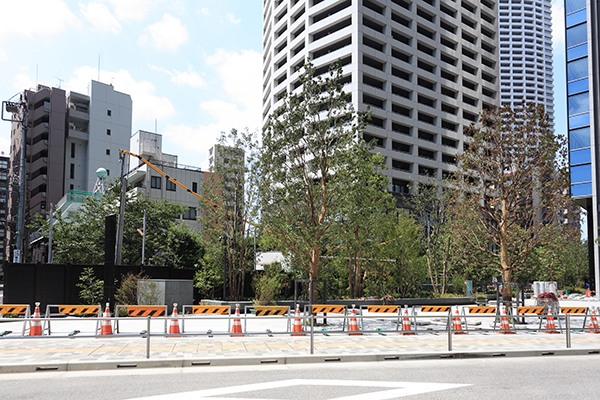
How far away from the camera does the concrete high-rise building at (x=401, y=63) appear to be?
231 feet

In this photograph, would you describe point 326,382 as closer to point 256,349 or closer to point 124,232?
point 256,349

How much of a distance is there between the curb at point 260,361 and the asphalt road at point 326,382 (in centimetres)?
35

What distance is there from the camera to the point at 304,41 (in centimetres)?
7469

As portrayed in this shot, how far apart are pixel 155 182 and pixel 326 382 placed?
61141 mm

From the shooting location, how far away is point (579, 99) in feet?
186

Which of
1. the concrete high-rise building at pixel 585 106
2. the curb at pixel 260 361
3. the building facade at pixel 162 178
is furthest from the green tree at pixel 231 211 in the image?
the concrete high-rise building at pixel 585 106

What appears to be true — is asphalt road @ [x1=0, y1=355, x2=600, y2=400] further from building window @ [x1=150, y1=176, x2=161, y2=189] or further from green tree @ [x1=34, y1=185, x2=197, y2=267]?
building window @ [x1=150, y1=176, x2=161, y2=189]

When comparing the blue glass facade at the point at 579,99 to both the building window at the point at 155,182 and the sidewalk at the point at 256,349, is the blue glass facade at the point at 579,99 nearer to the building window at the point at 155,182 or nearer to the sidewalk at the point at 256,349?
the sidewalk at the point at 256,349

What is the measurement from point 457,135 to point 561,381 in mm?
74911

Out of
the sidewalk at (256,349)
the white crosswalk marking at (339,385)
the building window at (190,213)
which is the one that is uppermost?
the building window at (190,213)

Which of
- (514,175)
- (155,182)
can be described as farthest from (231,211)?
(155,182)

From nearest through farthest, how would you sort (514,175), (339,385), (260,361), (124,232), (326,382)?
(339,385) → (326,382) → (260,361) → (514,175) → (124,232)

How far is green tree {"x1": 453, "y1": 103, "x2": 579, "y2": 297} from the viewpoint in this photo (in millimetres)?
23109

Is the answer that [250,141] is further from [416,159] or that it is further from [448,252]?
[416,159]
